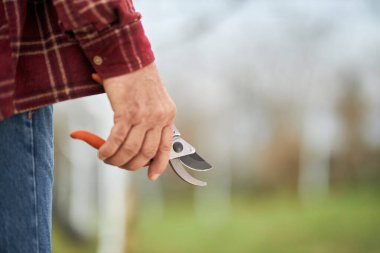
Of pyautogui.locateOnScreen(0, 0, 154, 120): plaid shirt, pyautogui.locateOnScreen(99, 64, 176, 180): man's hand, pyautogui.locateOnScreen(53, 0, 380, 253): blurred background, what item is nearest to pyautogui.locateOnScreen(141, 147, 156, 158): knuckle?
pyautogui.locateOnScreen(99, 64, 176, 180): man's hand

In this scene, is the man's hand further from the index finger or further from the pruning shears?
the pruning shears

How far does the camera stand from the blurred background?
336 cm

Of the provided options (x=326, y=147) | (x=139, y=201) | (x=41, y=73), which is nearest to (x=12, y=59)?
(x=41, y=73)

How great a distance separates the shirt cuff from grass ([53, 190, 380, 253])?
2.55m

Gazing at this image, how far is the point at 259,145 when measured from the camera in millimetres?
3484

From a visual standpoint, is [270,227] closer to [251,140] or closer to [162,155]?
[251,140]

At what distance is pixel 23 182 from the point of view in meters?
0.87

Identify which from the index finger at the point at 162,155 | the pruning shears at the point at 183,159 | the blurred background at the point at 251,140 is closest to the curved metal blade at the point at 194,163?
the pruning shears at the point at 183,159

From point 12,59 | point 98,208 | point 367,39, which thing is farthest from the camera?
point 367,39

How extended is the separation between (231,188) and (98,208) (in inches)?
30.2

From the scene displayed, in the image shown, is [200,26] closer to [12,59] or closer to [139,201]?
[139,201]

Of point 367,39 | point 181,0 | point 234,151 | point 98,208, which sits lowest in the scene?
point 98,208

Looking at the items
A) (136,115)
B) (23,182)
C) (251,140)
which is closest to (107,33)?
(136,115)

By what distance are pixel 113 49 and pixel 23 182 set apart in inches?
9.3
